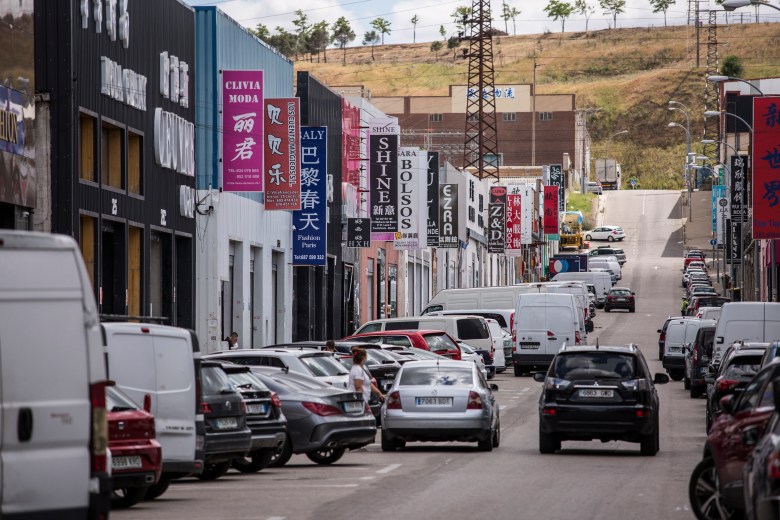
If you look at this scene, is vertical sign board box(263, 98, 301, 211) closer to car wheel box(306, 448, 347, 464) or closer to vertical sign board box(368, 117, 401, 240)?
vertical sign board box(368, 117, 401, 240)

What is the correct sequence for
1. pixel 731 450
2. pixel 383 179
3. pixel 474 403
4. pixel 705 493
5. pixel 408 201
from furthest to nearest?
pixel 408 201 < pixel 383 179 < pixel 474 403 < pixel 705 493 < pixel 731 450

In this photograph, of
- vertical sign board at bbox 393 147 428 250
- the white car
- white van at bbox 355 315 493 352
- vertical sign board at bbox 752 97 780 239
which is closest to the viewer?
vertical sign board at bbox 752 97 780 239

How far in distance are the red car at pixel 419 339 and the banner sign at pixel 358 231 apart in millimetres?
17301

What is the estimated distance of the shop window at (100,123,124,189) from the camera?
112ft

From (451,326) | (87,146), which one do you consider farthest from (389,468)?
(451,326)

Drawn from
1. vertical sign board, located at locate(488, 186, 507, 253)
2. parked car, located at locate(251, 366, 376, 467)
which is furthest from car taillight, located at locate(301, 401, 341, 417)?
vertical sign board, located at locate(488, 186, 507, 253)

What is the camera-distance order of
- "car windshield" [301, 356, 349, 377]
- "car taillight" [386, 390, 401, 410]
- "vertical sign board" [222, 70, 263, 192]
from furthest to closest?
"vertical sign board" [222, 70, 263, 192]
"car taillight" [386, 390, 401, 410]
"car windshield" [301, 356, 349, 377]

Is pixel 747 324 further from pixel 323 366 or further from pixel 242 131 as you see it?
pixel 242 131

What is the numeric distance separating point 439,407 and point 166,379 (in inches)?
304

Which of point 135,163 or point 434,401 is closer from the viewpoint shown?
point 434,401

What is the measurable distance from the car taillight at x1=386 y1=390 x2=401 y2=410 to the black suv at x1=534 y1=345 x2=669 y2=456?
2158mm

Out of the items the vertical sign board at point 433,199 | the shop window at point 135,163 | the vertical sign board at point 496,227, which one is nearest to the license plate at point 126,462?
the shop window at point 135,163

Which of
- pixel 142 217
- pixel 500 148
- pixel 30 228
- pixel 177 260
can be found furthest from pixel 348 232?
pixel 500 148

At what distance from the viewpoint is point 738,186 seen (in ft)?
232
